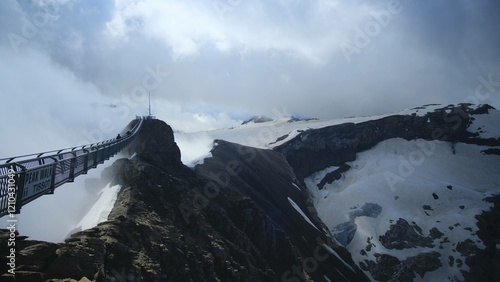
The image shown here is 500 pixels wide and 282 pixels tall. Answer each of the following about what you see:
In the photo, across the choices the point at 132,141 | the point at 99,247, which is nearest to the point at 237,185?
the point at 132,141

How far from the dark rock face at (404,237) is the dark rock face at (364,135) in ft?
146

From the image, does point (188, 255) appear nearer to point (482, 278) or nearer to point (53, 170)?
point (53, 170)

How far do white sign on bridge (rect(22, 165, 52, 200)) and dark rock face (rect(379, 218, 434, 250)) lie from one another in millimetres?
97586

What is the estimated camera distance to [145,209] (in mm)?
31500

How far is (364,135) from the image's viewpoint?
147625mm

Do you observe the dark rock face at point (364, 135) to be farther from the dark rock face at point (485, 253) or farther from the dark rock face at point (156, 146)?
the dark rock face at point (156, 146)

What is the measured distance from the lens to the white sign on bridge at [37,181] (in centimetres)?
1543

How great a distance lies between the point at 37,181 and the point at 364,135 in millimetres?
145693

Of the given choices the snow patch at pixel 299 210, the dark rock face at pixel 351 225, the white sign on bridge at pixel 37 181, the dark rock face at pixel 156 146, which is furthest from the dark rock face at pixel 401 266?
the white sign on bridge at pixel 37 181

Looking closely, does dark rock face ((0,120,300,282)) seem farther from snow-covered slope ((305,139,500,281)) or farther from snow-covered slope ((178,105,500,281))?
snow-covered slope ((305,139,500,281))

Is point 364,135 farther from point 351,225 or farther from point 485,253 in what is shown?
point 485,253

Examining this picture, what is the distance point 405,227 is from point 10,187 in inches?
4170

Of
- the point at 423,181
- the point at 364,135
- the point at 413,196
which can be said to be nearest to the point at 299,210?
the point at 413,196

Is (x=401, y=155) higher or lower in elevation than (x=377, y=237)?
higher
